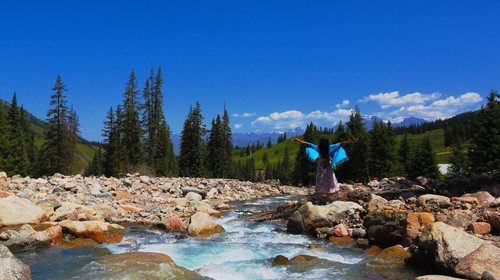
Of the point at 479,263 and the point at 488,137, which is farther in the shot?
the point at 488,137

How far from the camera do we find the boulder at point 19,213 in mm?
8734

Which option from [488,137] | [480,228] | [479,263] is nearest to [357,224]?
[480,228]

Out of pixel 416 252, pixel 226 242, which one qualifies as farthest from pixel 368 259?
pixel 226 242

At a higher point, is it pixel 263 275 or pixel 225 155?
pixel 225 155

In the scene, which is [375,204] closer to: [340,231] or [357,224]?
[357,224]

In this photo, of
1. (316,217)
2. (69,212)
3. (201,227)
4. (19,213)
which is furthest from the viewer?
(69,212)

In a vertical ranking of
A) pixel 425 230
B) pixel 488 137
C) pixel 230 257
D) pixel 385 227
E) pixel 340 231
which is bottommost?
pixel 230 257

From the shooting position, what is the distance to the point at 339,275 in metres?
5.84

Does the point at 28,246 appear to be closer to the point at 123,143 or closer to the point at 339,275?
the point at 339,275

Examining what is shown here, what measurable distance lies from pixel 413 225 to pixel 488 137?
3508 cm

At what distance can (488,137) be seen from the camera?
32.8m

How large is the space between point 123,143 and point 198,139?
1315 cm

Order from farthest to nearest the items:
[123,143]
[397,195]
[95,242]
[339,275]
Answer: [123,143]
[397,195]
[95,242]
[339,275]

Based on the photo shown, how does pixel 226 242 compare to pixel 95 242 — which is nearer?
pixel 95 242
